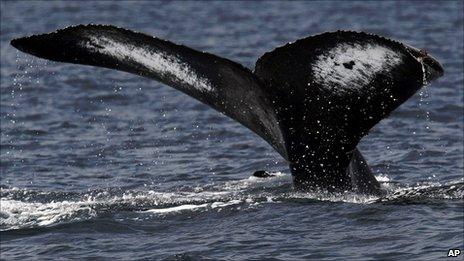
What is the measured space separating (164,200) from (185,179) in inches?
76.2

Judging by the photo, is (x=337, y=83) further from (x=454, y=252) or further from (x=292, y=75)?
(x=454, y=252)

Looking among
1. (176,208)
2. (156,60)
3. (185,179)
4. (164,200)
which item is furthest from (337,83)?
(185,179)

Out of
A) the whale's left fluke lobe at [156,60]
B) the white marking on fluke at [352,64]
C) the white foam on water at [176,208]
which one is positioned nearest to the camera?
the white marking on fluke at [352,64]

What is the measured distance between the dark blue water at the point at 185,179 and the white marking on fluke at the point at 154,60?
1320 millimetres

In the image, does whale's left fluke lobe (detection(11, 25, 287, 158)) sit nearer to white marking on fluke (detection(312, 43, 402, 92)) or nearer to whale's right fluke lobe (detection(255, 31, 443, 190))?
whale's right fluke lobe (detection(255, 31, 443, 190))

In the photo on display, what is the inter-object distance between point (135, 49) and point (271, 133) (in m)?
1.24

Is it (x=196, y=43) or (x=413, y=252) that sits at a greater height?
(x=196, y=43)

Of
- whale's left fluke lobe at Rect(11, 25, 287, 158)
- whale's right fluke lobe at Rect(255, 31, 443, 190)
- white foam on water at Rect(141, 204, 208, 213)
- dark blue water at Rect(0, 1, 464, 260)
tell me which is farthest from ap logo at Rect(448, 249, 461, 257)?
white foam on water at Rect(141, 204, 208, 213)

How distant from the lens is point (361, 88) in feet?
28.6

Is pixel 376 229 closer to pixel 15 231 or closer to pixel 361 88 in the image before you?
pixel 361 88

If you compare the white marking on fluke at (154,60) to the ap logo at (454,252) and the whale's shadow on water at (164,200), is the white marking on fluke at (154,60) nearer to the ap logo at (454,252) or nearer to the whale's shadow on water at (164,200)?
the whale's shadow on water at (164,200)

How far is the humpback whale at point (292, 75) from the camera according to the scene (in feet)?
27.9

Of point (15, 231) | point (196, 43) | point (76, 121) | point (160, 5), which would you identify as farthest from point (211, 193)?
point (160, 5)

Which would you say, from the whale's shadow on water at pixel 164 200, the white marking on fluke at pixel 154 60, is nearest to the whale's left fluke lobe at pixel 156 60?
the white marking on fluke at pixel 154 60
